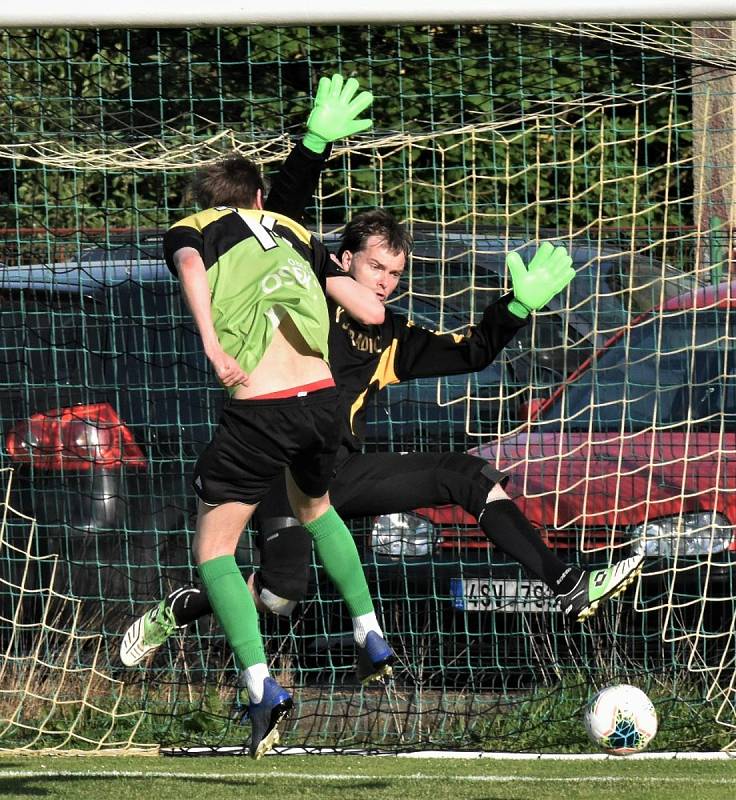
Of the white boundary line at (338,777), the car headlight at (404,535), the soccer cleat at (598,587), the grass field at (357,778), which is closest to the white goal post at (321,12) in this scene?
the soccer cleat at (598,587)

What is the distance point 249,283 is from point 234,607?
101cm

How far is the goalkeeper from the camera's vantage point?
5.37 metres

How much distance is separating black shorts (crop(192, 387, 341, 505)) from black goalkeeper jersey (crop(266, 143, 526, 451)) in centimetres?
85

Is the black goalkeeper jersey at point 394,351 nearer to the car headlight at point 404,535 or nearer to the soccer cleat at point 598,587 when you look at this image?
the soccer cleat at point 598,587

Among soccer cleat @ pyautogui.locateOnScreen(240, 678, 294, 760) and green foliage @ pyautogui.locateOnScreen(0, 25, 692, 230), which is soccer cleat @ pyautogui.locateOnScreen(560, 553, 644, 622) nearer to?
soccer cleat @ pyautogui.locateOnScreen(240, 678, 294, 760)

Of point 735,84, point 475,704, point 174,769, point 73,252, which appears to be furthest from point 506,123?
point 174,769

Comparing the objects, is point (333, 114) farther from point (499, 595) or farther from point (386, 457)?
point (499, 595)

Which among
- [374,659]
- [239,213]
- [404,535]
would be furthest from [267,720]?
[404,535]

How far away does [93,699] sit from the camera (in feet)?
24.0

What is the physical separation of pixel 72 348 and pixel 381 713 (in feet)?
7.46

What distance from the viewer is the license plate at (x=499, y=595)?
283 inches

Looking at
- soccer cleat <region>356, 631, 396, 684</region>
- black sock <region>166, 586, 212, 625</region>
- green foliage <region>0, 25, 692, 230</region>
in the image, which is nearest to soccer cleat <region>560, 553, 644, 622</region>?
soccer cleat <region>356, 631, 396, 684</region>

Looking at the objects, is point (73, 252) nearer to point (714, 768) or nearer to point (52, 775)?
point (52, 775)

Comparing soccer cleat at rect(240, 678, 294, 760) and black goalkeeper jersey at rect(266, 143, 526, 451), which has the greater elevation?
black goalkeeper jersey at rect(266, 143, 526, 451)
